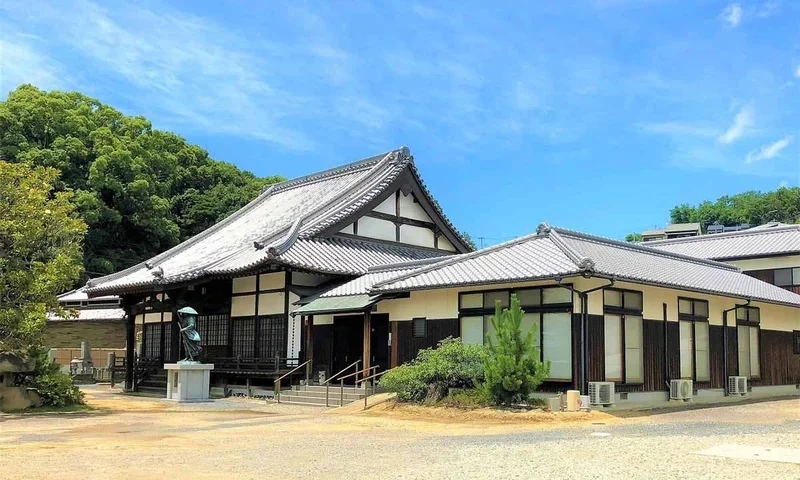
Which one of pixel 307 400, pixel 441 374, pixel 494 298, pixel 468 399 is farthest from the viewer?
pixel 307 400

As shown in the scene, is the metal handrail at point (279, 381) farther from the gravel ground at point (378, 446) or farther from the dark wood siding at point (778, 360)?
the dark wood siding at point (778, 360)

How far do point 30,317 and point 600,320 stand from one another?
13667 millimetres

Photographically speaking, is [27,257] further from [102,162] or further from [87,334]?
[102,162]

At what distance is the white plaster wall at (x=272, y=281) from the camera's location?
24.7m

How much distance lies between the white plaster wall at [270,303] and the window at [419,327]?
18.0 feet

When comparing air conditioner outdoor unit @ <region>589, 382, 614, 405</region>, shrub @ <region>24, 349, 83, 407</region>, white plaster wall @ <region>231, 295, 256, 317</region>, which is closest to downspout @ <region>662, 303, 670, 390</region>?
air conditioner outdoor unit @ <region>589, 382, 614, 405</region>

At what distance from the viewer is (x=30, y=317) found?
17.9 metres

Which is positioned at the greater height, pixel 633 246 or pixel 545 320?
pixel 633 246

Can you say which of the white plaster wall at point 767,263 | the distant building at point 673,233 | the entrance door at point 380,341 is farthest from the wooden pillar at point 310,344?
the distant building at point 673,233

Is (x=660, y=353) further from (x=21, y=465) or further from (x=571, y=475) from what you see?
(x=21, y=465)

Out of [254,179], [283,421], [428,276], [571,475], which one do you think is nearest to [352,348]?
[428,276]

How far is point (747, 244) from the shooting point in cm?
3384

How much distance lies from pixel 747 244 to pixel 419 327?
20082 millimetres

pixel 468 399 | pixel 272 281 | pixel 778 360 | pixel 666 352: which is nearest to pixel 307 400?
pixel 272 281
